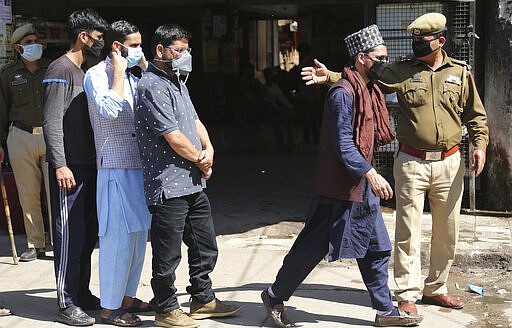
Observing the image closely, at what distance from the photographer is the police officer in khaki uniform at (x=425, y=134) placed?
5238 millimetres

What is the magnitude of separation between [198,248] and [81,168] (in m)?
0.94

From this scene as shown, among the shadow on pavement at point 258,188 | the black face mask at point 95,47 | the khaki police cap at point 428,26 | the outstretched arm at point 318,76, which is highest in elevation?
the khaki police cap at point 428,26

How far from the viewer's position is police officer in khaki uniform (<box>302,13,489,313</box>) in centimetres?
524

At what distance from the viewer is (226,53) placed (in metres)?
16.2

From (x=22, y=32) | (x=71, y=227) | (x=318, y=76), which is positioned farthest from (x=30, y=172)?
(x=318, y=76)

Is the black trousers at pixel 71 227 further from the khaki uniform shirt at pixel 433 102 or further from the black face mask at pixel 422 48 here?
the black face mask at pixel 422 48

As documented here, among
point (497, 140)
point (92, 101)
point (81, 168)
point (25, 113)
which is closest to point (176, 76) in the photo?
point (92, 101)

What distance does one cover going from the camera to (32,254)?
22.7 feet

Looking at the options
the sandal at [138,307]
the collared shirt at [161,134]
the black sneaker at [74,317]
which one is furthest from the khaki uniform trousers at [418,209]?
the black sneaker at [74,317]

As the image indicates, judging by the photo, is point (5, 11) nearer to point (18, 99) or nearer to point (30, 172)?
point (18, 99)

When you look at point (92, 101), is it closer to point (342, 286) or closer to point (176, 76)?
point (176, 76)

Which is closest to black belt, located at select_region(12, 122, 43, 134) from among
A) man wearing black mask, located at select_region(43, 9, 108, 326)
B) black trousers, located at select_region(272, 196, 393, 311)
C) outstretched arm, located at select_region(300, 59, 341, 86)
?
man wearing black mask, located at select_region(43, 9, 108, 326)

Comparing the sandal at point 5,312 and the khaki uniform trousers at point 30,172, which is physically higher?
the khaki uniform trousers at point 30,172

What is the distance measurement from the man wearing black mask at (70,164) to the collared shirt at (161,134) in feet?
1.72
